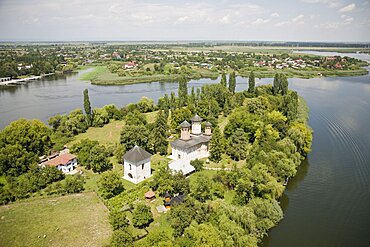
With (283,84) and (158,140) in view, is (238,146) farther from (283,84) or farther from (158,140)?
(283,84)

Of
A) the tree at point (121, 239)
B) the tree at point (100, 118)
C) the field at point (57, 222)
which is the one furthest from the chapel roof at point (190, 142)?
the tree at point (100, 118)

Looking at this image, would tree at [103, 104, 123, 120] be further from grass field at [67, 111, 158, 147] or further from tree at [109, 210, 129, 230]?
tree at [109, 210, 129, 230]

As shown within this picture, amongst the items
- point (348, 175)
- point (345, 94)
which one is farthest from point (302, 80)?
point (348, 175)

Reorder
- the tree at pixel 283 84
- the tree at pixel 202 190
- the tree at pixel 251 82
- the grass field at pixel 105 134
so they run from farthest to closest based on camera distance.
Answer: the tree at pixel 251 82 → the tree at pixel 283 84 → the grass field at pixel 105 134 → the tree at pixel 202 190

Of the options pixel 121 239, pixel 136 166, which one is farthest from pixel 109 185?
pixel 121 239

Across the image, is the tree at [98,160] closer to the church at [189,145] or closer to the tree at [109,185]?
the tree at [109,185]

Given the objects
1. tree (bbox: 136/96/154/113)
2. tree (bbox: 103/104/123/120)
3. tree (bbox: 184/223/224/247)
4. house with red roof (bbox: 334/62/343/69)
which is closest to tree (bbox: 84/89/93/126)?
tree (bbox: 103/104/123/120)
